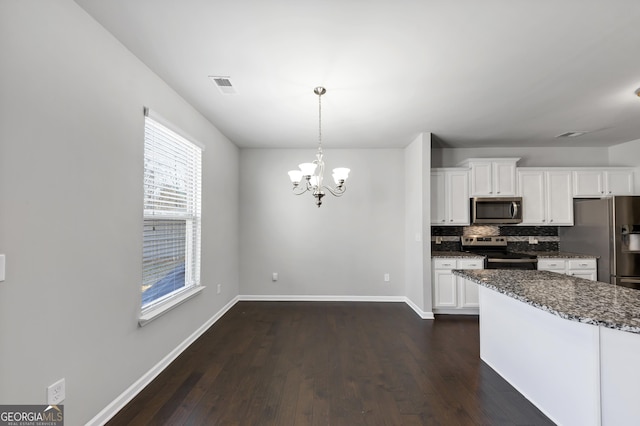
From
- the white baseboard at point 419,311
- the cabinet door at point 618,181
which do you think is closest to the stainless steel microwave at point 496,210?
the cabinet door at point 618,181

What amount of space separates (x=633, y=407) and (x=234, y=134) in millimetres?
4496

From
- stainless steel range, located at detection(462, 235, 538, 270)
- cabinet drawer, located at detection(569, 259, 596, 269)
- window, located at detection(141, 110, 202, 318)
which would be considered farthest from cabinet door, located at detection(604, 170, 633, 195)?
window, located at detection(141, 110, 202, 318)

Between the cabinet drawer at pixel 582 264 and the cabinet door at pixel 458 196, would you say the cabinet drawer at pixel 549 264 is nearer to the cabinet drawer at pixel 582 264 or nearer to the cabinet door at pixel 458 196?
the cabinet drawer at pixel 582 264

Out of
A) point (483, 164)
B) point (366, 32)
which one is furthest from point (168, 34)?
point (483, 164)

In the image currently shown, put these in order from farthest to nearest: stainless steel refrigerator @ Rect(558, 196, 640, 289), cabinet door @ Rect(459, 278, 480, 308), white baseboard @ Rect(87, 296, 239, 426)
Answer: cabinet door @ Rect(459, 278, 480, 308) < stainless steel refrigerator @ Rect(558, 196, 640, 289) < white baseboard @ Rect(87, 296, 239, 426)

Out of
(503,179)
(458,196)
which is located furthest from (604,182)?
(458,196)

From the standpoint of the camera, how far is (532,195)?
4.45 metres

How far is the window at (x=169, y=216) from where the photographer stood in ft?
8.23

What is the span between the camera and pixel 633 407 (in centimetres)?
150

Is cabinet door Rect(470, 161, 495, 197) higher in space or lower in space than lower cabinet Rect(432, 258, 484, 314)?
higher

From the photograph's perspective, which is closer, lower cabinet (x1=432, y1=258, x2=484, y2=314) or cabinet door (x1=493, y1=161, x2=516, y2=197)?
lower cabinet (x1=432, y1=258, x2=484, y2=314)

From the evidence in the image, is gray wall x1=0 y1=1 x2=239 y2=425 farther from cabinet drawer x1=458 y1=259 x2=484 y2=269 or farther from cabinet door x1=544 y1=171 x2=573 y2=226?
cabinet door x1=544 y1=171 x2=573 y2=226

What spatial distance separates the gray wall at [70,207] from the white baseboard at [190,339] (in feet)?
0.19

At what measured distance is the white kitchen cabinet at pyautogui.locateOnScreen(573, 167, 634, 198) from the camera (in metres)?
4.39
